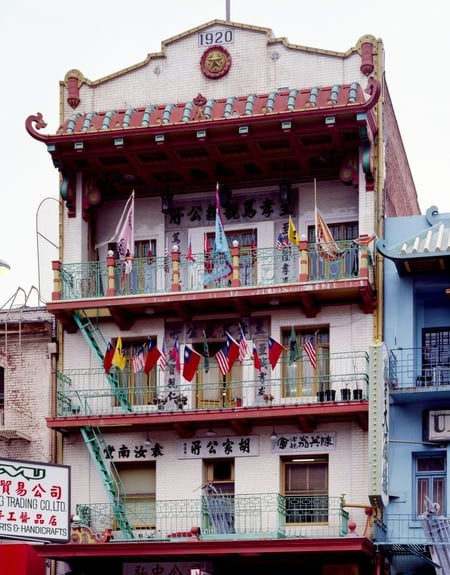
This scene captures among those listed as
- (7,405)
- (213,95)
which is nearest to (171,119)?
(213,95)

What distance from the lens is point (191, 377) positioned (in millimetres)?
45312

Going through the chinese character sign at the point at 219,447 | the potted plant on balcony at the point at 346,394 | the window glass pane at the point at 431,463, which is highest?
the potted plant on balcony at the point at 346,394

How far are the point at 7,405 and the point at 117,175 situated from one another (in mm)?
7284

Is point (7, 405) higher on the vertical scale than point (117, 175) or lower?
lower

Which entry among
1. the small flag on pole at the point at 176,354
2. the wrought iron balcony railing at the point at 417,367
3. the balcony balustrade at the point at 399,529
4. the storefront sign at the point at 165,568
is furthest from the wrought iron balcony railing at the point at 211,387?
the storefront sign at the point at 165,568

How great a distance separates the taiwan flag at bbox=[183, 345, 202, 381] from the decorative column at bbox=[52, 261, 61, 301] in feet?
13.4

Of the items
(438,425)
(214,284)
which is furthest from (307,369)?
(438,425)

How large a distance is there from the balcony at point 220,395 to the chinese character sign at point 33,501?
14700 millimetres

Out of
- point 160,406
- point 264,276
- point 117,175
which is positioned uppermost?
point 117,175

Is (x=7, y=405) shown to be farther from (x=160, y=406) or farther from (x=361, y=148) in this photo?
(x=361, y=148)

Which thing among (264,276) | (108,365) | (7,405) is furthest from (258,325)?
(7,405)

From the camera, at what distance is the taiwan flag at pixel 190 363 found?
45250mm

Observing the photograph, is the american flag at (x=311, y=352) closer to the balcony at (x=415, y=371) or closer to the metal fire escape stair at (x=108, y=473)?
the balcony at (x=415, y=371)

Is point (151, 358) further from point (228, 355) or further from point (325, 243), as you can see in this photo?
point (325, 243)
